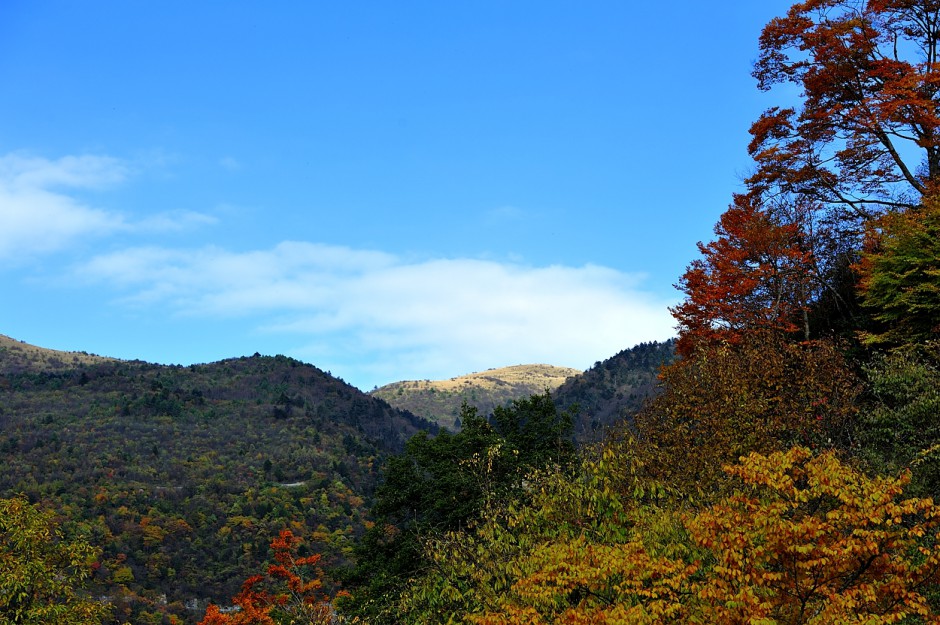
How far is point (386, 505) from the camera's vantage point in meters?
40.3

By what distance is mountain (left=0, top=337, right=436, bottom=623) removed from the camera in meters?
81.8

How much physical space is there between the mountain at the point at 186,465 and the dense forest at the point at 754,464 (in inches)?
725

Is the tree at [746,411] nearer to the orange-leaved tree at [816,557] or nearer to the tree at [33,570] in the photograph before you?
the orange-leaved tree at [816,557]

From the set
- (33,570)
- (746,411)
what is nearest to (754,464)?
(746,411)

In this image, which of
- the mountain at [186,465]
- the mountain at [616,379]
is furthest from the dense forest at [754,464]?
the mountain at [616,379]

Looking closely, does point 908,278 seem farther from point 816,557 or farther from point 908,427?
point 816,557

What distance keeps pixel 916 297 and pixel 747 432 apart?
10.4 m

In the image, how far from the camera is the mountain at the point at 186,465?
81750 mm

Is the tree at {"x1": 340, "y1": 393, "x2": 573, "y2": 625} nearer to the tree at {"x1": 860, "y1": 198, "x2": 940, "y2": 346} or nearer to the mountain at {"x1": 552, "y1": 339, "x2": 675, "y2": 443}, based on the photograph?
the tree at {"x1": 860, "y1": 198, "x2": 940, "y2": 346}

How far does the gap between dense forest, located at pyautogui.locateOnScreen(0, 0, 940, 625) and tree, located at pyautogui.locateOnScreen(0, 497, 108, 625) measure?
0.09 metres

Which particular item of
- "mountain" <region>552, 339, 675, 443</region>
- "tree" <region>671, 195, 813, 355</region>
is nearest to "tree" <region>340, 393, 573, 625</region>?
"tree" <region>671, 195, 813, 355</region>

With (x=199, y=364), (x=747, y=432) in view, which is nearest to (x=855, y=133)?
(x=747, y=432)

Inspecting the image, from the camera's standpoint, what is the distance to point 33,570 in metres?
23.2

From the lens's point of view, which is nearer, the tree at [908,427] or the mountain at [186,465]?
the tree at [908,427]
